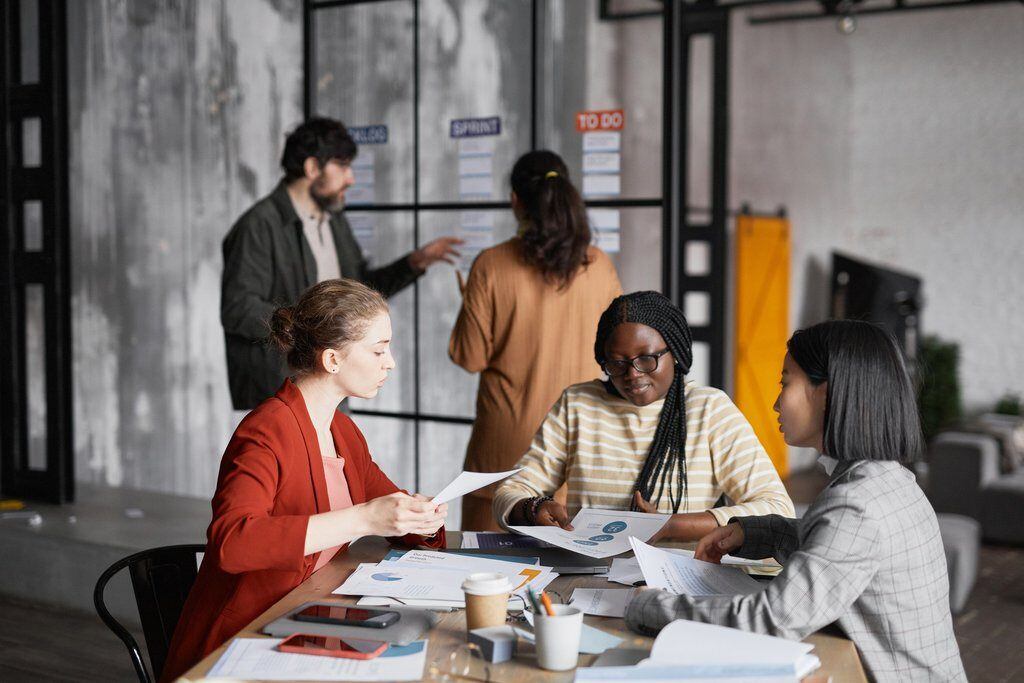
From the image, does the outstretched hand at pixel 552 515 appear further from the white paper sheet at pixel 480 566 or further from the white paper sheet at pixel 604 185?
the white paper sheet at pixel 604 185

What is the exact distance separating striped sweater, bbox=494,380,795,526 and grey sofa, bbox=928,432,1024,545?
394 cm

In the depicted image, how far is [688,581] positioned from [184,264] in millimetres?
4395

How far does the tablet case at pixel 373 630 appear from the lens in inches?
63.4

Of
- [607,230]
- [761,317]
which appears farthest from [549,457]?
[761,317]

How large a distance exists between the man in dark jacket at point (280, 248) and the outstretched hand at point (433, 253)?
0.05ft

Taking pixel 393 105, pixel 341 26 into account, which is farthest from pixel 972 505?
pixel 341 26

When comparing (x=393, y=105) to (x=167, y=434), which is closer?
(x=393, y=105)

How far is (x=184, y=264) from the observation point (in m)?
5.64

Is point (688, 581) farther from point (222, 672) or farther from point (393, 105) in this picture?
point (393, 105)

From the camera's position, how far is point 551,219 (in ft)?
10.5

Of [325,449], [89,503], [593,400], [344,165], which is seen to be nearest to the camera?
[325,449]

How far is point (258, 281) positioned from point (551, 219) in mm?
1372

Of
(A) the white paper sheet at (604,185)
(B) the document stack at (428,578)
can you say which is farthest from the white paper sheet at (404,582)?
(A) the white paper sheet at (604,185)

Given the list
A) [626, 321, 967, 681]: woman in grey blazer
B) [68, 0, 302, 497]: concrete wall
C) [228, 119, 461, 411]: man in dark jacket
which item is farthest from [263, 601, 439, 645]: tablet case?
[68, 0, 302, 497]: concrete wall
